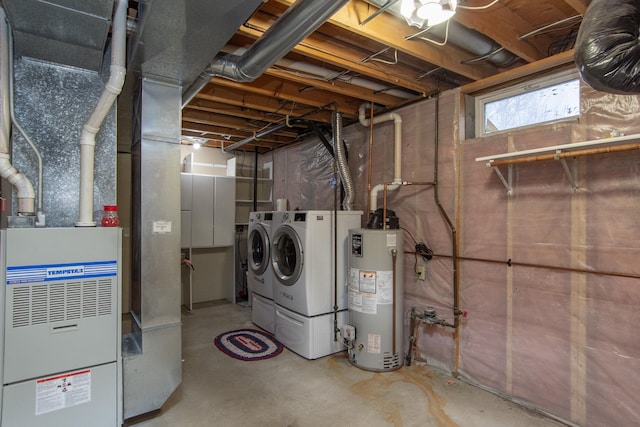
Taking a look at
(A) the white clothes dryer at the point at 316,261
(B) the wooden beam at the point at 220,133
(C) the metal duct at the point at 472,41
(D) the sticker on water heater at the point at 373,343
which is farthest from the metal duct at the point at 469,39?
(B) the wooden beam at the point at 220,133

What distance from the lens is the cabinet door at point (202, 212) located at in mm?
4949

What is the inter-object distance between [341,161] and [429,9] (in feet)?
6.93

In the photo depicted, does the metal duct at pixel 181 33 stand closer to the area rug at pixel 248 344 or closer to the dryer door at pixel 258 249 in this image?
the dryer door at pixel 258 249

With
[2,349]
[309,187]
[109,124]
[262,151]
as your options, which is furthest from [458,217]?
[262,151]

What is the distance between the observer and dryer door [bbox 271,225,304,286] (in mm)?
3555

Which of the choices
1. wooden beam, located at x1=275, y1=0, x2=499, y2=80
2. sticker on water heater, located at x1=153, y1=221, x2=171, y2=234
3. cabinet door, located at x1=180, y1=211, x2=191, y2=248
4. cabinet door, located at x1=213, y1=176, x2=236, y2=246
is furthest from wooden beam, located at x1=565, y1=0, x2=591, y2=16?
cabinet door, located at x1=180, y1=211, x2=191, y2=248

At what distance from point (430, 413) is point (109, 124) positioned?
3000 millimetres

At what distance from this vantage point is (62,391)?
1.85 metres

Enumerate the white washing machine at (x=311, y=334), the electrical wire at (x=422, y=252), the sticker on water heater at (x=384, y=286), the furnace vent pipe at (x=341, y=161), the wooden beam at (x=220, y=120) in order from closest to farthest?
the sticker on water heater at (x=384, y=286) < the electrical wire at (x=422, y=252) < the white washing machine at (x=311, y=334) < the furnace vent pipe at (x=341, y=161) < the wooden beam at (x=220, y=120)

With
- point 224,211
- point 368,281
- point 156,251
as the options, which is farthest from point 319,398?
point 224,211

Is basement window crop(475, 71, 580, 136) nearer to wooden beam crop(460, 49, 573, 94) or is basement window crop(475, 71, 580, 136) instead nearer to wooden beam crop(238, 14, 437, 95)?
wooden beam crop(460, 49, 573, 94)

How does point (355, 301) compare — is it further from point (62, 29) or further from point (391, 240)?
point (62, 29)

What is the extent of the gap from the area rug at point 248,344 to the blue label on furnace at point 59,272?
70.2 inches

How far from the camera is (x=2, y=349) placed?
1.70 meters
